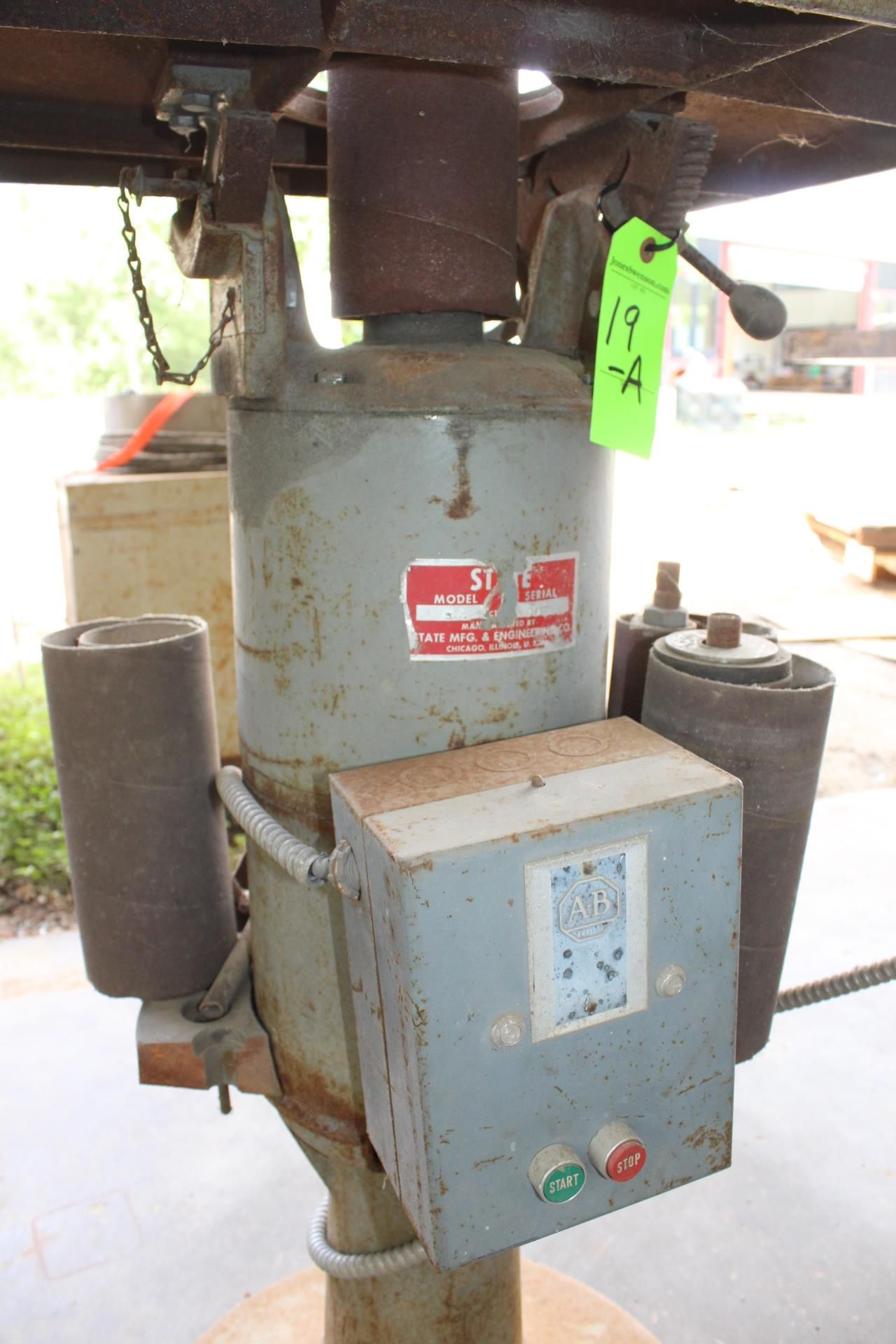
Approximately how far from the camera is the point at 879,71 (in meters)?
0.92

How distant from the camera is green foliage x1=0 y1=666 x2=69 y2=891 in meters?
2.98

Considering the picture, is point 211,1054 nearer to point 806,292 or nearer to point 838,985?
point 838,985

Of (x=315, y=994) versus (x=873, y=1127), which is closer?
(x=315, y=994)

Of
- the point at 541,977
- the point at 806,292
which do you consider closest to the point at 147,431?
the point at 541,977

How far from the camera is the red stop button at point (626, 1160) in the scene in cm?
84

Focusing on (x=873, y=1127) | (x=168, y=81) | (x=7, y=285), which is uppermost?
(x=7, y=285)

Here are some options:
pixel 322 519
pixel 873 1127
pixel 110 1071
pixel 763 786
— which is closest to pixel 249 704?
pixel 322 519

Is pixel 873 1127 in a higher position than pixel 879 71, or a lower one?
lower

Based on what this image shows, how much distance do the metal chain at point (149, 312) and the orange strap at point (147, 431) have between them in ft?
6.86

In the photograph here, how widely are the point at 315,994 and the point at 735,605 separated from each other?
4.66 metres

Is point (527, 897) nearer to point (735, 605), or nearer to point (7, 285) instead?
point (735, 605)

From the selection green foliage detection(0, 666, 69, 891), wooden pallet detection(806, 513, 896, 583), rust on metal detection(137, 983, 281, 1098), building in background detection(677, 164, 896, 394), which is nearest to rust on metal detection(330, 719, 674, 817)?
rust on metal detection(137, 983, 281, 1098)

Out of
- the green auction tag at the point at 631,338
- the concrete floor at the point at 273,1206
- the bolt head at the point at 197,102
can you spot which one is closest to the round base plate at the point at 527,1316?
the concrete floor at the point at 273,1206

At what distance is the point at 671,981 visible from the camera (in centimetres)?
85
